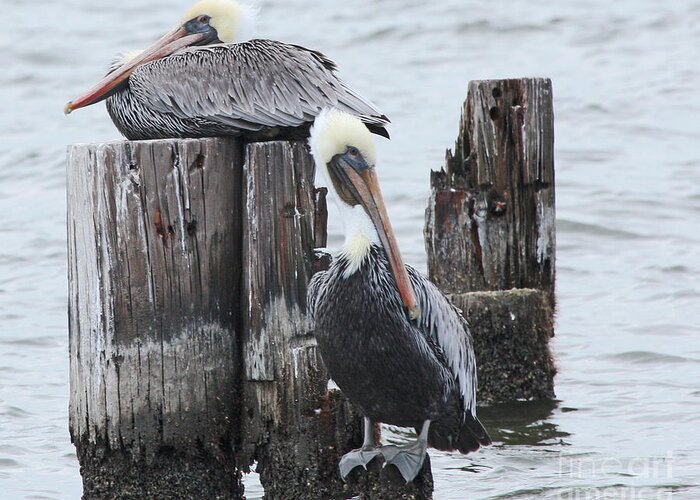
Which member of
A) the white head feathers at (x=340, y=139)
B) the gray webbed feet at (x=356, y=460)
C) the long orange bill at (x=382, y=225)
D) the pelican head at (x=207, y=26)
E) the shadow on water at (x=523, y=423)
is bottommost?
the shadow on water at (x=523, y=423)

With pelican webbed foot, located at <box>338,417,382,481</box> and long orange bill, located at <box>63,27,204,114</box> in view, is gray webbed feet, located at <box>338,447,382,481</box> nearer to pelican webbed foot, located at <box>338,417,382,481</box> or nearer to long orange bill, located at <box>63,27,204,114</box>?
pelican webbed foot, located at <box>338,417,382,481</box>

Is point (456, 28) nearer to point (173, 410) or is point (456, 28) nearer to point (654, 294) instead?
point (654, 294)

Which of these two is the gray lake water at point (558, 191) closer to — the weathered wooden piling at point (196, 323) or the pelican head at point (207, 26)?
the pelican head at point (207, 26)

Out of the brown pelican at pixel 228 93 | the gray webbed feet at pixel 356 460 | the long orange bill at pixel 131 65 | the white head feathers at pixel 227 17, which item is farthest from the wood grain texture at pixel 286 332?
the white head feathers at pixel 227 17

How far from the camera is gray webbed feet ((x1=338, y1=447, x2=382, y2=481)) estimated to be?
4.16 meters

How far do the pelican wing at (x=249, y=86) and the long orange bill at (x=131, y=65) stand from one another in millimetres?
106

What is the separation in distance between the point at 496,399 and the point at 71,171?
104 inches

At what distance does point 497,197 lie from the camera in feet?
19.2

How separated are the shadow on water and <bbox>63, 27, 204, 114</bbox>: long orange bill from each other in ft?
7.81

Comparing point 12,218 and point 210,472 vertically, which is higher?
point 12,218

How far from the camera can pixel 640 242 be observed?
9.44 meters

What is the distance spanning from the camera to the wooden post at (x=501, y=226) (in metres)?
5.78

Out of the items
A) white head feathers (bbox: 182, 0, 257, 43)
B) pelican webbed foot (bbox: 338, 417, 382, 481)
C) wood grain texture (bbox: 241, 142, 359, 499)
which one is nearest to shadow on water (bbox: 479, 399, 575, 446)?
wood grain texture (bbox: 241, 142, 359, 499)

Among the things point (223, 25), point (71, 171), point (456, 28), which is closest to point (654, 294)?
point (223, 25)
